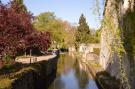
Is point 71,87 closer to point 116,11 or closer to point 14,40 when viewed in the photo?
point 14,40

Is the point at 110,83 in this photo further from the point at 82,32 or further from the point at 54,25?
the point at 54,25

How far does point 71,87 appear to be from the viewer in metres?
28.0

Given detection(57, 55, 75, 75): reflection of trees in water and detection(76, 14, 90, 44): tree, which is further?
detection(76, 14, 90, 44): tree

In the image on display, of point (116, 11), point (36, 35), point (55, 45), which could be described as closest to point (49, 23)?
point (55, 45)

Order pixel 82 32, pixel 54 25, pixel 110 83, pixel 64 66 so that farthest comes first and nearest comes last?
pixel 54 25, pixel 82 32, pixel 64 66, pixel 110 83

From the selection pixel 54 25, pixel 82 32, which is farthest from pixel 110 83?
pixel 54 25

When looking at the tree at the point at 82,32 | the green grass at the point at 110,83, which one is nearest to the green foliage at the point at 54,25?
the tree at the point at 82,32

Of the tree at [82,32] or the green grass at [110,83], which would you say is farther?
the tree at [82,32]

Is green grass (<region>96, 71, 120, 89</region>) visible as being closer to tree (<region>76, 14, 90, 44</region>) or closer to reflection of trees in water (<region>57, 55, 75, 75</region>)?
reflection of trees in water (<region>57, 55, 75, 75</region>)

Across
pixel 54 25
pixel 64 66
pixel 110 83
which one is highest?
pixel 54 25

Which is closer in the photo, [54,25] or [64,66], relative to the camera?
[64,66]

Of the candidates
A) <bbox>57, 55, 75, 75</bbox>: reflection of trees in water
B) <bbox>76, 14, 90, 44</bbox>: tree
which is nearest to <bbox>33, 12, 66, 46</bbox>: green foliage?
<bbox>76, 14, 90, 44</bbox>: tree

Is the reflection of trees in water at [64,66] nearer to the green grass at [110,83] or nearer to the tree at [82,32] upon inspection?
the green grass at [110,83]

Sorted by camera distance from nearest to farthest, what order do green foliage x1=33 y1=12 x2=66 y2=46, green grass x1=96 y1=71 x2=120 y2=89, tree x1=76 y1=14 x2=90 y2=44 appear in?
green grass x1=96 y1=71 x2=120 y2=89 → tree x1=76 y1=14 x2=90 y2=44 → green foliage x1=33 y1=12 x2=66 y2=46
